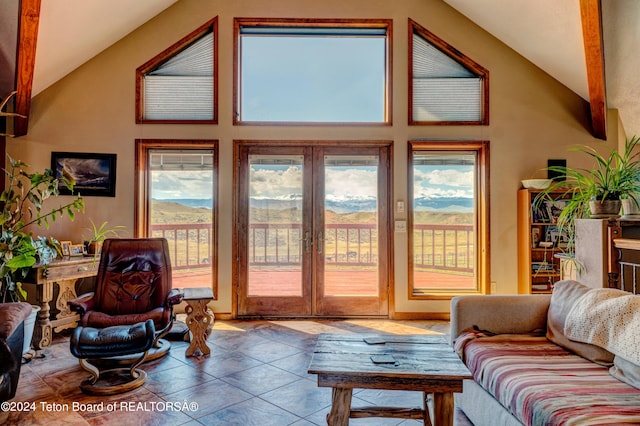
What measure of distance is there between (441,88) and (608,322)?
3.55 meters

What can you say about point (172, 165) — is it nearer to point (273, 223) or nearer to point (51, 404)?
point (273, 223)

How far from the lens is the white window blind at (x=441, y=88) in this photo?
492cm

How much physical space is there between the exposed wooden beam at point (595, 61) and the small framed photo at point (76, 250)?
220 inches

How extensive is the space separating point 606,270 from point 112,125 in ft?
16.7

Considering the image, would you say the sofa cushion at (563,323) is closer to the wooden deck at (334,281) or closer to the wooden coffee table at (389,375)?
the wooden coffee table at (389,375)

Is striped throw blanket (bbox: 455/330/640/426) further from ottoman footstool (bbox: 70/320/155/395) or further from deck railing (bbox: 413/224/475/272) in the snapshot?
deck railing (bbox: 413/224/475/272)

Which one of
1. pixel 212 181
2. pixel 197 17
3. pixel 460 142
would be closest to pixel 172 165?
pixel 212 181

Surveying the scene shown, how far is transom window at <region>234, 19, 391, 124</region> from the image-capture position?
4.90m

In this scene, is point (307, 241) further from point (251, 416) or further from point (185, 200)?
point (251, 416)

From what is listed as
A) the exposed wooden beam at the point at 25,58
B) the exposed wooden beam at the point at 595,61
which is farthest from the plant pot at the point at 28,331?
the exposed wooden beam at the point at 595,61

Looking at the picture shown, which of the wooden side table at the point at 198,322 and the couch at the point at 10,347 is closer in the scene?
the couch at the point at 10,347

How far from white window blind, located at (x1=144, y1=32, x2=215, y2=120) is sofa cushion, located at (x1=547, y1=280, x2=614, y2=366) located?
160 inches

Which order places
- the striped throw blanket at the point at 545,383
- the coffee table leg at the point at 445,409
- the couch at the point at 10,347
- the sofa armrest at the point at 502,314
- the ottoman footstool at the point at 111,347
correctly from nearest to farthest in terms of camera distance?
the striped throw blanket at the point at 545,383
the coffee table leg at the point at 445,409
the couch at the point at 10,347
the sofa armrest at the point at 502,314
the ottoman footstool at the point at 111,347

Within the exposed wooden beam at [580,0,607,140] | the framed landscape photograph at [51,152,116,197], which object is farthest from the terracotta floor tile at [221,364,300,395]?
the exposed wooden beam at [580,0,607,140]
